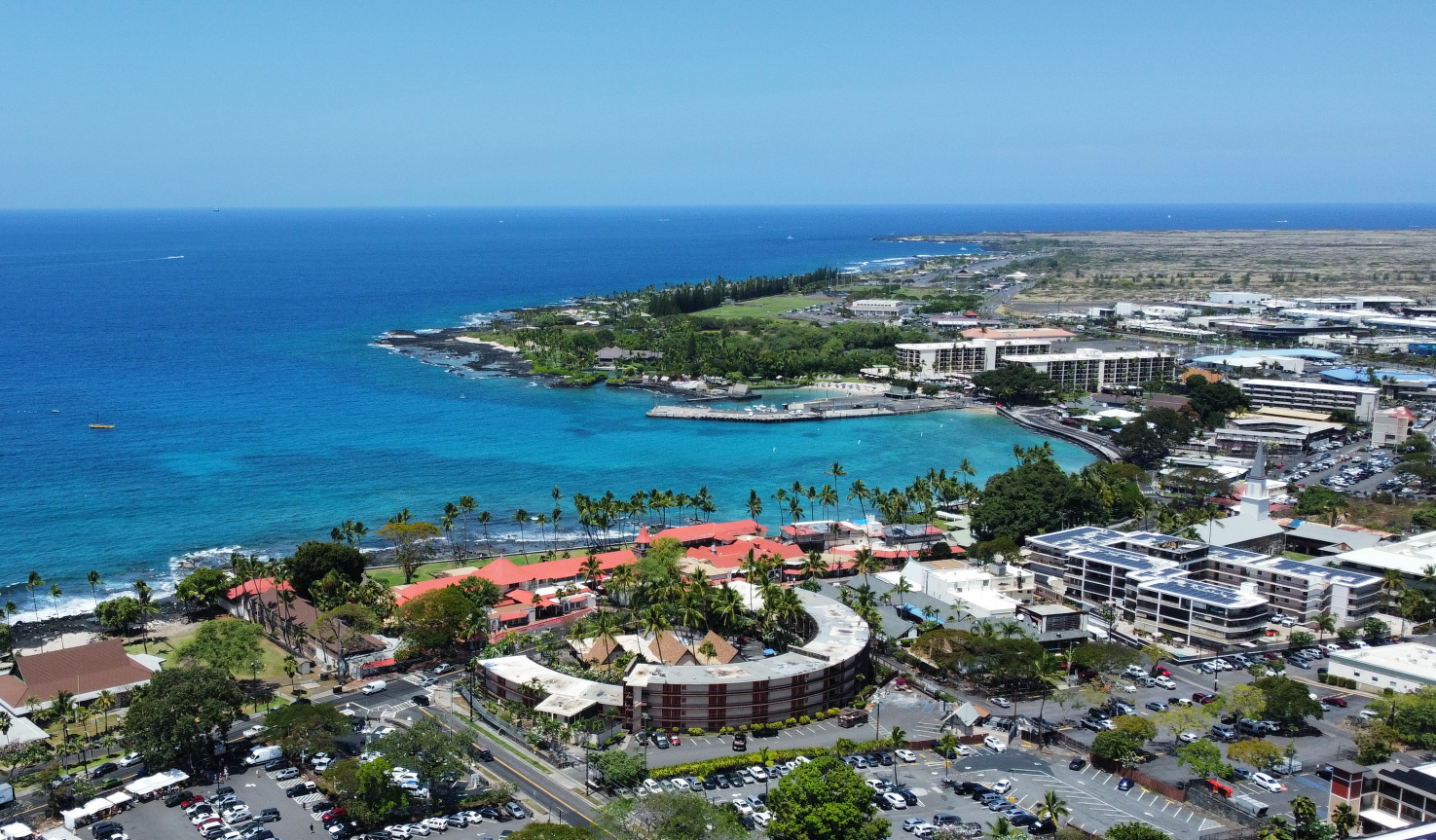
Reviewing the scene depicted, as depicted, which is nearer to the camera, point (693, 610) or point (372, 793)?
point (372, 793)

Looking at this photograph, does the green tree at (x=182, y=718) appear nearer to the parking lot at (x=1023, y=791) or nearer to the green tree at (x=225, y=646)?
the green tree at (x=225, y=646)

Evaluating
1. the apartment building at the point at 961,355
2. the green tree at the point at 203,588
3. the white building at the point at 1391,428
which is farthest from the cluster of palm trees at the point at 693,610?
the apartment building at the point at 961,355

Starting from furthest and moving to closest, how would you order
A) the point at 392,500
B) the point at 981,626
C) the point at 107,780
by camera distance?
the point at 392,500, the point at 981,626, the point at 107,780

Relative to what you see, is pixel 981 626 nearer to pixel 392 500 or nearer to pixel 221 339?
pixel 392 500

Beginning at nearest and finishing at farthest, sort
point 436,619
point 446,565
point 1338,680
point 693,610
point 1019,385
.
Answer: point 1338,680 < point 693,610 < point 436,619 < point 446,565 < point 1019,385

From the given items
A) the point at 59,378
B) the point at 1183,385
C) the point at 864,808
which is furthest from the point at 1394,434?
the point at 59,378

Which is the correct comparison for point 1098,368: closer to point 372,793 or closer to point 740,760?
point 740,760

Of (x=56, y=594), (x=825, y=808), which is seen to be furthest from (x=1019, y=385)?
(x=56, y=594)
